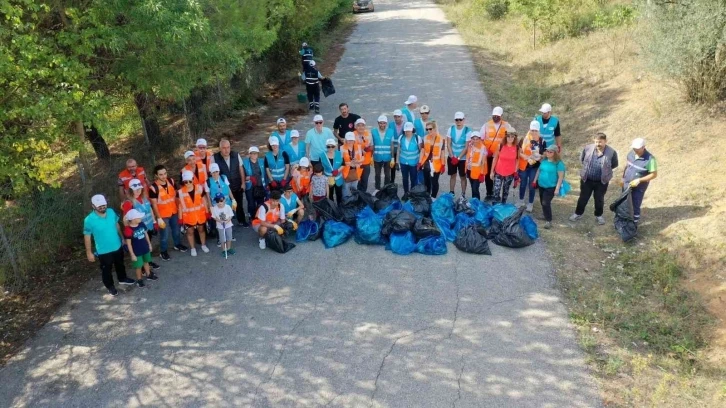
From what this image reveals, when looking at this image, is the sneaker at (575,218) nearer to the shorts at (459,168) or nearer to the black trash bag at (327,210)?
the shorts at (459,168)

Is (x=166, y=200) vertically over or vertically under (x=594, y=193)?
over

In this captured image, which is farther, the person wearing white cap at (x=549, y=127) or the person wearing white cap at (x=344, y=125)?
the person wearing white cap at (x=344, y=125)

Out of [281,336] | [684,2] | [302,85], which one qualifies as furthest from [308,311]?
[302,85]

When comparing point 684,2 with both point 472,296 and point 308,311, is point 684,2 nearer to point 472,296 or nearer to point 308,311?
point 472,296

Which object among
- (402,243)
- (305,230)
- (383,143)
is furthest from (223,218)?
(383,143)

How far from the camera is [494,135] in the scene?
9.16 m

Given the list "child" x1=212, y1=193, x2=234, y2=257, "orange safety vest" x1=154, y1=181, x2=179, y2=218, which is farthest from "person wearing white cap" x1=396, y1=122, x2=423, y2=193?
"orange safety vest" x1=154, y1=181, x2=179, y2=218

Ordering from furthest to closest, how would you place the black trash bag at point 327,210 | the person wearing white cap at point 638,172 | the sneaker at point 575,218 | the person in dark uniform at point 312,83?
the person in dark uniform at point 312,83
the sneaker at point 575,218
the black trash bag at point 327,210
the person wearing white cap at point 638,172

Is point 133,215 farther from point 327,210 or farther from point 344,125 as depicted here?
point 344,125

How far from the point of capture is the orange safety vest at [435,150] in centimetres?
933

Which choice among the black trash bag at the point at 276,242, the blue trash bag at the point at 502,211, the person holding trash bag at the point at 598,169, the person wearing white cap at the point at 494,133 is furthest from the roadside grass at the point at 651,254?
the black trash bag at the point at 276,242

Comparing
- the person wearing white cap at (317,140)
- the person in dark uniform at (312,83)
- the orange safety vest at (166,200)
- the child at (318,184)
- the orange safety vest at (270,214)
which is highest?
the person in dark uniform at (312,83)

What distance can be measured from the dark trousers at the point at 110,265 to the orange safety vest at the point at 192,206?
3.44 ft

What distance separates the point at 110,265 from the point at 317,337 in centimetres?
329
